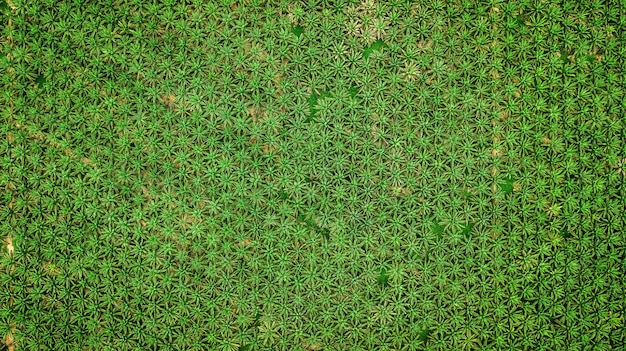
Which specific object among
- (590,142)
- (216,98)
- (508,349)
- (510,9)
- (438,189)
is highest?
(510,9)

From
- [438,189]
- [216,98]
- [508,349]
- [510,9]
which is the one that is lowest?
[508,349]

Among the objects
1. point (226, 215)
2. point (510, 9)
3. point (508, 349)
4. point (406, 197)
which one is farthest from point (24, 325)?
point (510, 9)

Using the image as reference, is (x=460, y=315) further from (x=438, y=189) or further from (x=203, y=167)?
(x=203, y=167)

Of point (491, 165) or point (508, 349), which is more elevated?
point (491, 165)

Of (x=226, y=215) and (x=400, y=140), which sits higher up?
(x=400, y=140)

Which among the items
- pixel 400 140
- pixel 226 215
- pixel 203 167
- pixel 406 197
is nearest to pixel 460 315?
pixel 406 197

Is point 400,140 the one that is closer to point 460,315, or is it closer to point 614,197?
point 460,315
